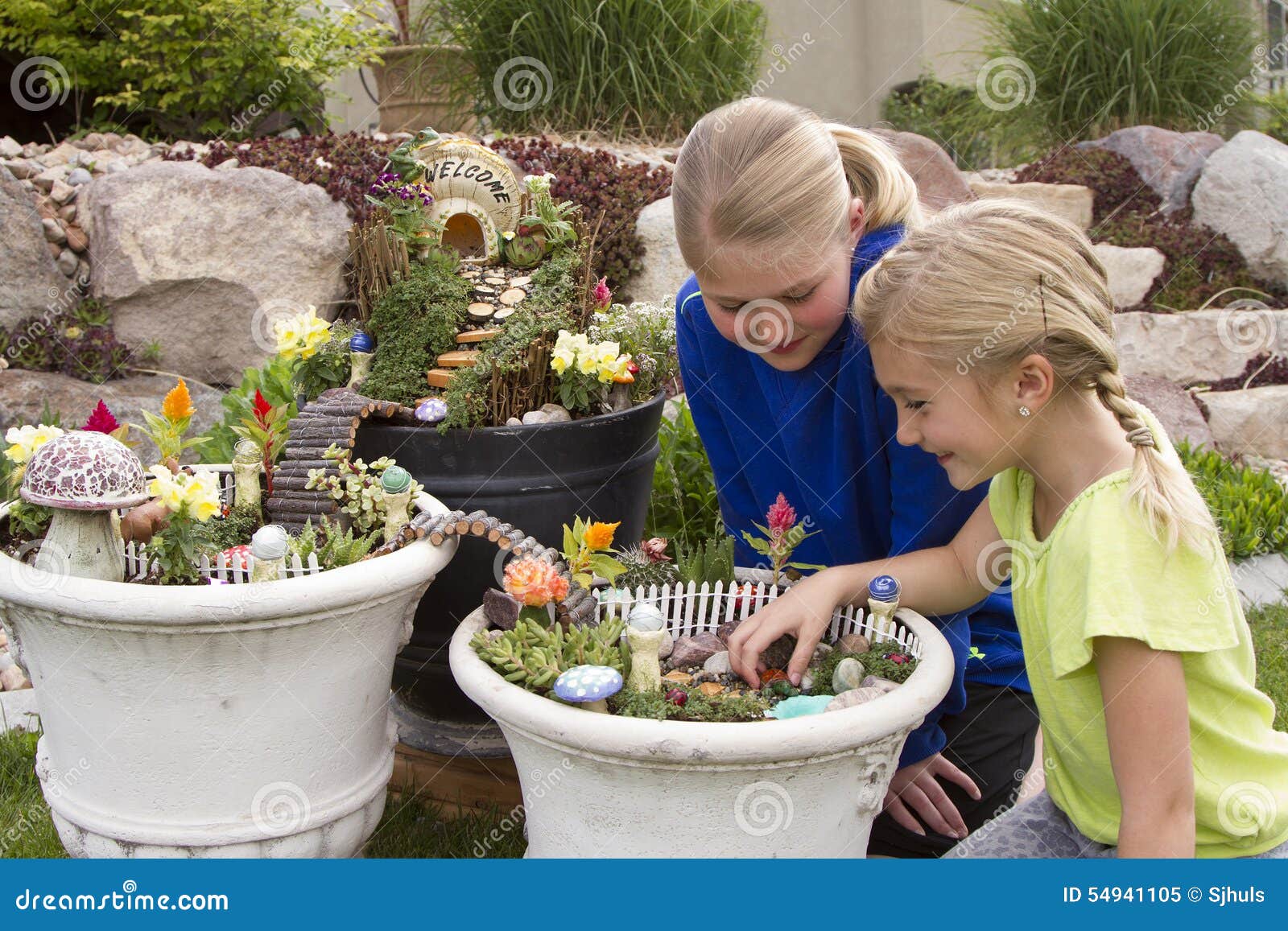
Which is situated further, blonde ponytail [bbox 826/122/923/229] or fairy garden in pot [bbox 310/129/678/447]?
fairy garden in pot [bbox 310/129/678/447]

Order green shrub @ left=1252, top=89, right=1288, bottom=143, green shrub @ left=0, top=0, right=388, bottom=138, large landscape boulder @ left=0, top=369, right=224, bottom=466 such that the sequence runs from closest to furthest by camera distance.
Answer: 1. large landscape boulder @ left=0, top=369, right=224, bottom=466
2. green shrub @ left=0, top=0, right=388, bottom=138
3. green shrub @ left=1252, top=89, right=1288, bottom=143

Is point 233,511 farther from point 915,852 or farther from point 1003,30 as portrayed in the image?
point 1003,30

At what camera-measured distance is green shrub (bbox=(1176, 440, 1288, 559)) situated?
3725 mm

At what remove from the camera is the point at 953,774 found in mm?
2199

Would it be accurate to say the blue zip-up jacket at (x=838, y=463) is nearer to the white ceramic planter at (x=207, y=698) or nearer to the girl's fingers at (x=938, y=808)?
the girl's fingers at (x=938, y=808)

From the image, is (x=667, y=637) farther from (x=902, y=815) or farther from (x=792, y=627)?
(x=902, y=815)

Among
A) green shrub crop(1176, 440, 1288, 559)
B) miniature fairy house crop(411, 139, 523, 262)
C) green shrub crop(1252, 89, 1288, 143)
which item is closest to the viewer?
miniature fairy house crop(411, 139, 523, 262)

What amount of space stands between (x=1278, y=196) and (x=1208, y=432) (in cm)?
152

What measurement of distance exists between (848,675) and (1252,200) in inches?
191

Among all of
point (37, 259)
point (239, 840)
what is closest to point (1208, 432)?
point (239, 840)
